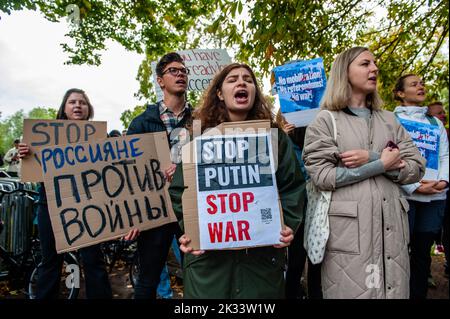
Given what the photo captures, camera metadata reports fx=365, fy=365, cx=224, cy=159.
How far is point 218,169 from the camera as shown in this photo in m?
1.78

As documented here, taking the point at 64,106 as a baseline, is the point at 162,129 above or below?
below

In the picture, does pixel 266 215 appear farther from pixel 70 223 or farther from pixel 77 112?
pixel 77 112

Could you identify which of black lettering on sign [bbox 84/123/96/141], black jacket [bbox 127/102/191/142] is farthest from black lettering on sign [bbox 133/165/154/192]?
black lettering on sign [bbox 84/123/96/141]

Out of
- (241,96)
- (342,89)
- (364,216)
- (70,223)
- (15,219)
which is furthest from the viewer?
(15,219)

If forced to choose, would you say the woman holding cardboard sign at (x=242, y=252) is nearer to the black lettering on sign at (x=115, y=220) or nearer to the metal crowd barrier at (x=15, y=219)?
the black lettering on sign at (x=115, y=220)

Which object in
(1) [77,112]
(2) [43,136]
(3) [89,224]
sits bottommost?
(3) [89,224]

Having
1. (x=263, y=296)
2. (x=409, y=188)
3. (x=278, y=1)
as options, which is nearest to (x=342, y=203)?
(x=263, y=296)

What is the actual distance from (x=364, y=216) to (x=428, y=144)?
138 centimetres

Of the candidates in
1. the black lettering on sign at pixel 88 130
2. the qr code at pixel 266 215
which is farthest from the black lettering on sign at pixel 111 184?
the qr code at pixel 266 215

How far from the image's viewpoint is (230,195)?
1.76 meters

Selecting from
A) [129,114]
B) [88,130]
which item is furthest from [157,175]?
[129,114]

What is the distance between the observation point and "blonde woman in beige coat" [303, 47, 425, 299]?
1.97 m

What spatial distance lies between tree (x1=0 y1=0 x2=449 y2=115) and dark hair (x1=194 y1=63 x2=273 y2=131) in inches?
65.8
